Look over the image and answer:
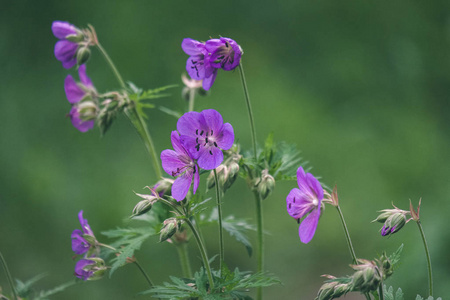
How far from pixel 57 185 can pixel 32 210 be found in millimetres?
241

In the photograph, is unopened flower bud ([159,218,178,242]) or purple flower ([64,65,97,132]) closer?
unopened flower bud ([159,218,178,242])

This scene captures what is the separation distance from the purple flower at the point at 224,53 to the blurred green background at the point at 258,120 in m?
2.18

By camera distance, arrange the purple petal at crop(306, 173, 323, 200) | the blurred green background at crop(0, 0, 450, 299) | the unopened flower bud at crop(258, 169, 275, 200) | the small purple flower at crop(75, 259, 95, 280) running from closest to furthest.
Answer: the purple petal at crop(306, 173, 323, 200)
the unopened flower bud at crop(258, 169, 275, 200)
the small purple flower at crop(75, 259, 95, 280)
the blurred green background at crop(0, 0, 450, 299)

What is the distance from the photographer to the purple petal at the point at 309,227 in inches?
52.6

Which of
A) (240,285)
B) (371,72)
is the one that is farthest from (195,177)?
(371,72)

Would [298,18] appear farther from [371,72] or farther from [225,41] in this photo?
[225,41]

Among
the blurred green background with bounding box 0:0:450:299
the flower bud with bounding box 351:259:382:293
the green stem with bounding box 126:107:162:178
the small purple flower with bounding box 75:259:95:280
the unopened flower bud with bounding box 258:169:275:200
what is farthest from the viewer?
the blurred green background with bounding box 0:0:450:299

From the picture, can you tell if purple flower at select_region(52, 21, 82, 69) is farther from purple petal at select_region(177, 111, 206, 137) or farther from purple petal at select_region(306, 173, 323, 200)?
purple petal at select_region(306, 173, 323, 200)

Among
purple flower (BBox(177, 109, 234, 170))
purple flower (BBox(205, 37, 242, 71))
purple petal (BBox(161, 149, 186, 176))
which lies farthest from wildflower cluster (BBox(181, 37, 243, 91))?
purple petal (BBox(161, 149, 186, 176))

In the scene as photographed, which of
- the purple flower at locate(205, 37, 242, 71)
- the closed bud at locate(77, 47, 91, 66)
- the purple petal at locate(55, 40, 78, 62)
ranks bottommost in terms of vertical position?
the purple flower at locate(205, 37, 242, 71)

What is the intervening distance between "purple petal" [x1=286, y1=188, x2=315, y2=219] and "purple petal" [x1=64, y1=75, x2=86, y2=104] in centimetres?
88

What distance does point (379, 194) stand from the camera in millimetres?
4098

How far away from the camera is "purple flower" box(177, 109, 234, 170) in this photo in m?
1.42

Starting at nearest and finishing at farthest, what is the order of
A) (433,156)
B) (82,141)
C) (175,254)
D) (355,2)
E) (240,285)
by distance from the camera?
(240,285)
(175,254)
(433,156)
(82,141)
(355,2)
